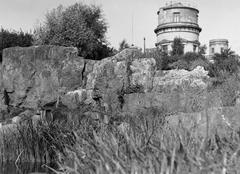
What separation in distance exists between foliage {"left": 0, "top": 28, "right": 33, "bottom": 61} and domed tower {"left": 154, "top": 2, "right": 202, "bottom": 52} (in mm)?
31630

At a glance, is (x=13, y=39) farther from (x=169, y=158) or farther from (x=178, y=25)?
(x=178, y=25)

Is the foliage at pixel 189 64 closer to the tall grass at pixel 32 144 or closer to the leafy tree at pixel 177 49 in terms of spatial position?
the leafy tree at pixel 177 49

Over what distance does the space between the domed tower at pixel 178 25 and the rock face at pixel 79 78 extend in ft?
114

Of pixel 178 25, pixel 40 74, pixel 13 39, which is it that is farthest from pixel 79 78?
pixel 178 25

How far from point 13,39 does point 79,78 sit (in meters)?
4.73

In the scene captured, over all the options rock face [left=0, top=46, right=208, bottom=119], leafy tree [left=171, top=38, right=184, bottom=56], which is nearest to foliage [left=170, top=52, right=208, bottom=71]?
rock face [left=0, top=46, right=208, bottom=119]

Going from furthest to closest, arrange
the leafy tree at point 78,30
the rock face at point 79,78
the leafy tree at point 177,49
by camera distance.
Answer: the leafy tree at point 177,49 → the leafy tree at point 78,30 → the rock face at point 79,78

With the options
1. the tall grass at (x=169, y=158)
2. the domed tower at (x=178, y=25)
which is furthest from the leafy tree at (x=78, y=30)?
the domed tower at (x=178, y=25)

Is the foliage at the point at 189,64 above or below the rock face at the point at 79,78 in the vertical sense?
above

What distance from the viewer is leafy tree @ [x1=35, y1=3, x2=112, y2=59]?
16562mm

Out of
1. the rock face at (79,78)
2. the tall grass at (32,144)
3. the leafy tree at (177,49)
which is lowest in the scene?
the tall grass at (32,144)

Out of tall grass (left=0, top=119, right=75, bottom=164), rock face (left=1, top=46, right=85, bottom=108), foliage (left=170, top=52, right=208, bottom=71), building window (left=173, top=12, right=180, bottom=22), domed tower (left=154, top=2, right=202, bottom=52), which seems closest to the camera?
tall grass (left=0, top=119, right=75, bottom=164)

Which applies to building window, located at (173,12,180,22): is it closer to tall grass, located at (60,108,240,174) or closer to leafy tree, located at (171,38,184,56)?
leafy tree, located at (171,38,184,56)

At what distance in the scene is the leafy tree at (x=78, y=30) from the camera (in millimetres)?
16562
